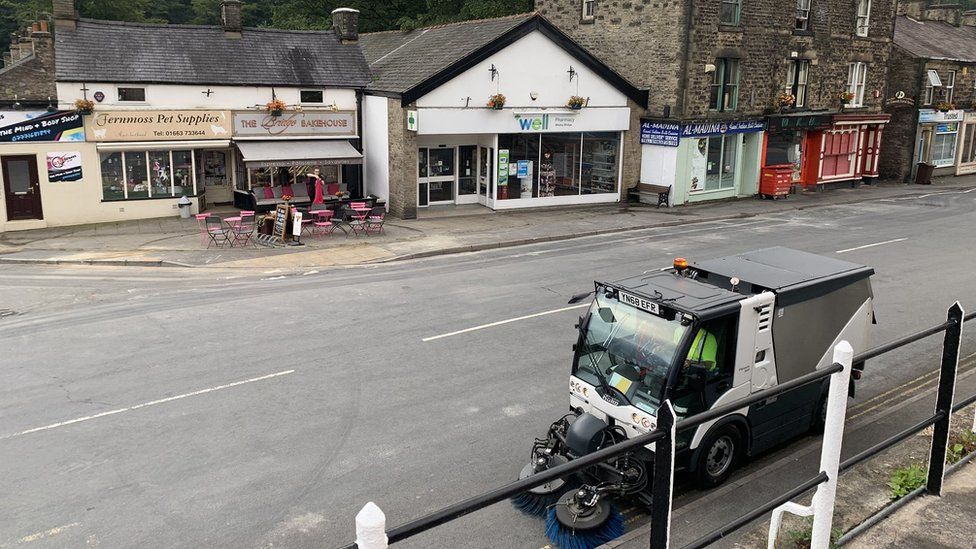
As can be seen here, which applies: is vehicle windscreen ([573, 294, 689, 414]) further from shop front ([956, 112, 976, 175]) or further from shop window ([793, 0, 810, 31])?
shop front ([956, 112, 976, 175])

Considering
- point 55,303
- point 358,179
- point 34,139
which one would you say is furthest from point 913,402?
point 34,139

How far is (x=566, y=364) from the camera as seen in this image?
12539 millimetres

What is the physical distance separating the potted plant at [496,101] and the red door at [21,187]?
1496cm

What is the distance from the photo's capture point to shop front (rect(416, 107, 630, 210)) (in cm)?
2898

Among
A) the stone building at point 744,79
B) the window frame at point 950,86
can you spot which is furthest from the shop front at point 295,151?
the window frame at point 950,86

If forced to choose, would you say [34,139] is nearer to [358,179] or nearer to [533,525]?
[358,179]

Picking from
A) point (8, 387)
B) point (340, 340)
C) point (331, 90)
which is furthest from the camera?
point (331, 90)

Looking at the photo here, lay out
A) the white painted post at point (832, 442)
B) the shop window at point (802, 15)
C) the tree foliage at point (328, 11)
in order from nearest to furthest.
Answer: the white painted post at point (832, 442), the shop window at point (802, 15), the tree foliage at point (328, 11)

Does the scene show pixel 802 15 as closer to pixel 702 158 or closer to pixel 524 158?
pixel 702 158

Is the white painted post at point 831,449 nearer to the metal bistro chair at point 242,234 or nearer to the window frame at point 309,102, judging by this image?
the metal bistro chair at point 242,234

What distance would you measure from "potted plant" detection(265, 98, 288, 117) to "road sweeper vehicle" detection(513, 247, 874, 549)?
21.0m

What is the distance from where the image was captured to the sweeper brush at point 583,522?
284 inches

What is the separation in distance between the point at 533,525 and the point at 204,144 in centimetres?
2286

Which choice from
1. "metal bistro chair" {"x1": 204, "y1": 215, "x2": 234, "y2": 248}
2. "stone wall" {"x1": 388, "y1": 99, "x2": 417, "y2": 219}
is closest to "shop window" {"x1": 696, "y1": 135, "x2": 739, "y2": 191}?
"stone wall" {"x1": 388, "y1": 99, "x2": 417, "y2": 219}
